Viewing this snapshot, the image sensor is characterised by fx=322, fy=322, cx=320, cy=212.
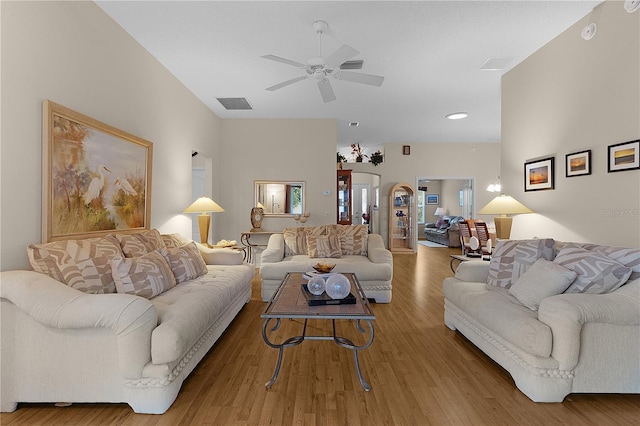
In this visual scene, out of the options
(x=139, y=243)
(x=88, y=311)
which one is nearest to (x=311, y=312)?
(x=88, y=311)

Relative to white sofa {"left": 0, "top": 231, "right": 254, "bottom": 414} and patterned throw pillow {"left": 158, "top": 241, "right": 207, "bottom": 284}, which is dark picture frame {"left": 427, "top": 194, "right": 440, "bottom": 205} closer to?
patterned throw pillow {"left": 158, "top": 241, "right": 207, "bottom": 284}

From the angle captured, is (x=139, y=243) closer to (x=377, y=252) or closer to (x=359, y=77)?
(x=359, y=77)

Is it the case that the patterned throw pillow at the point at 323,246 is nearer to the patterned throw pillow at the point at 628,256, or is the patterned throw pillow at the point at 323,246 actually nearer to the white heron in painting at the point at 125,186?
the white heron in painting at the point at 125,186

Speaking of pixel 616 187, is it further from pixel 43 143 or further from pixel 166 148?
pixel 166 148

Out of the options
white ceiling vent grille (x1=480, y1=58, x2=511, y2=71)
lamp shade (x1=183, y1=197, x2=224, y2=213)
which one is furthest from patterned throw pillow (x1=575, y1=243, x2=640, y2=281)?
lamp shade (x1=183, y1=197, x2=224, y2=213)

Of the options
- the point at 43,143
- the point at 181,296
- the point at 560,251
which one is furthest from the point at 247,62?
the point at 560,251

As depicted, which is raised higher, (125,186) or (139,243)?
(125,186)

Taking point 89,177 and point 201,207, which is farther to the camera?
point 201,207

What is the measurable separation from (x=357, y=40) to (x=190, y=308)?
3067 millimetres

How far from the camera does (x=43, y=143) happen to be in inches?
91.5

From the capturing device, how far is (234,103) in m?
5.50

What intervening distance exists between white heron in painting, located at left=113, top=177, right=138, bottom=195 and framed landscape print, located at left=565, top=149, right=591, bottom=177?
4.49 meters

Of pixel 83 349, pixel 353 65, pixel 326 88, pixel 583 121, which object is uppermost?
pixel 353 65

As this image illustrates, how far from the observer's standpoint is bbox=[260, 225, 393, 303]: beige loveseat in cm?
414
